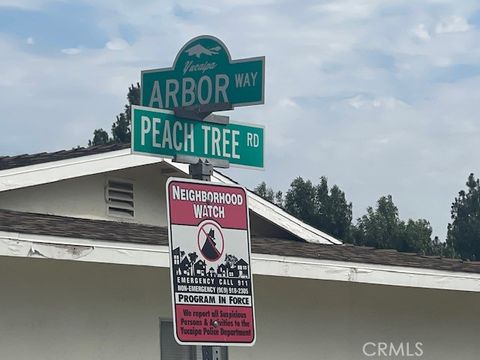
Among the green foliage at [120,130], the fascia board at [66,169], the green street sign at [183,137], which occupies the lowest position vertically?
the green street sign at [183,137]

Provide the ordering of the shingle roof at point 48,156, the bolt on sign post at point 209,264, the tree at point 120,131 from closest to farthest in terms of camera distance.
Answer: the bolt on sign post at point 209,264
the shingle roof at point 48,156
the tree at point 120,131

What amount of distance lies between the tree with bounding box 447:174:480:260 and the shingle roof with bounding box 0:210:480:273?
33.7m

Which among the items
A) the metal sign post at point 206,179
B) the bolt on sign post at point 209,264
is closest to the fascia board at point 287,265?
the metal sign post at point 206,179

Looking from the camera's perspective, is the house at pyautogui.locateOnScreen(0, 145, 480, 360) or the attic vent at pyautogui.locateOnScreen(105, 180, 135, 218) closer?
the house at pyautogui.locateOnScreen(0, 145, 480, 360)

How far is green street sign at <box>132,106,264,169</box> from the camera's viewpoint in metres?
7.02

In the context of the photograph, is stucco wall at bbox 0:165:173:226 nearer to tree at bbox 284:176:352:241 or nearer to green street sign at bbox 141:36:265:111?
green street sign at bbox 141:36:265:111

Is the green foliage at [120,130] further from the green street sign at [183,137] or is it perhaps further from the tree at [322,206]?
the green street sign at [183,137]

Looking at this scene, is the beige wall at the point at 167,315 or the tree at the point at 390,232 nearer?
the beige wall at the point at 167,315

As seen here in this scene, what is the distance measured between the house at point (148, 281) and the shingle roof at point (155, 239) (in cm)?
3

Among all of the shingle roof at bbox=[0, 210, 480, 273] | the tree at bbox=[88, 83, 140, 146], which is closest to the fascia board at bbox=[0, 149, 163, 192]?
the shingle roof at bbox=[0, 210, 480, 273]

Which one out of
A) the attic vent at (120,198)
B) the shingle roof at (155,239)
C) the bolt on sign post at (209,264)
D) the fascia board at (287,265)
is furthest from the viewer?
the attic vent at (120,198)

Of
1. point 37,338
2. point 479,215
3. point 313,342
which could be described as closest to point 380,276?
point 313,342

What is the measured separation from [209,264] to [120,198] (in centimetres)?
645

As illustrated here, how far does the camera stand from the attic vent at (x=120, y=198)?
12648 millimetres
